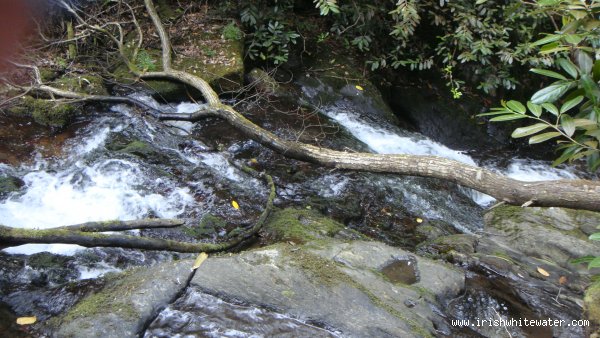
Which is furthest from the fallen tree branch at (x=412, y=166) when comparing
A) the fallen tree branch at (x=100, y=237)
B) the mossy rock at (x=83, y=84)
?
the fallen tree branch at (x=100, y=237)

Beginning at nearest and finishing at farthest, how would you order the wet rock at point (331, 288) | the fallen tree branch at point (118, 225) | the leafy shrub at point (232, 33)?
the wet rock at point (331, 288) → the fallen tree branch at point (118, 225) → the leafy shrub at point (232, 33)

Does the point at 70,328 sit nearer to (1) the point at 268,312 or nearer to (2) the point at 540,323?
(1) the point at 268,312

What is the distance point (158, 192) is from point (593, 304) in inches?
144

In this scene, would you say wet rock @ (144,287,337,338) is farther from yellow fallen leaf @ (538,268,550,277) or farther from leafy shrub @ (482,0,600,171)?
yellow fallen leaf @ (538,268,550,277)

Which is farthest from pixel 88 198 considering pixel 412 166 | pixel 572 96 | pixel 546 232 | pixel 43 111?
pixel 546 232

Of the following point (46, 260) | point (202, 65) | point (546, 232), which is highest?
point (202, 65)

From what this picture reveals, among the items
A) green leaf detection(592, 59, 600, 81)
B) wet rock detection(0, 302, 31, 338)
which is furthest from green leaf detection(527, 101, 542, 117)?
wet rock detection(0, 302, 31, 338)

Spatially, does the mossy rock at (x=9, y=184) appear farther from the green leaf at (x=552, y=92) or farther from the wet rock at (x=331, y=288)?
the green leaf at (x=552, y=92)

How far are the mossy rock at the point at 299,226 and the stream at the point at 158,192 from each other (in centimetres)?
29

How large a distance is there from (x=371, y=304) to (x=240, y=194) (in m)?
2.21

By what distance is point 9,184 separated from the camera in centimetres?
420

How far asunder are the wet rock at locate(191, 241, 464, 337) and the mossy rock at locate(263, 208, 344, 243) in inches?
12.8

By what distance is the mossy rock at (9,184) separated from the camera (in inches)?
162

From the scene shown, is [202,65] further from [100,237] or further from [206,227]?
[100,237]
